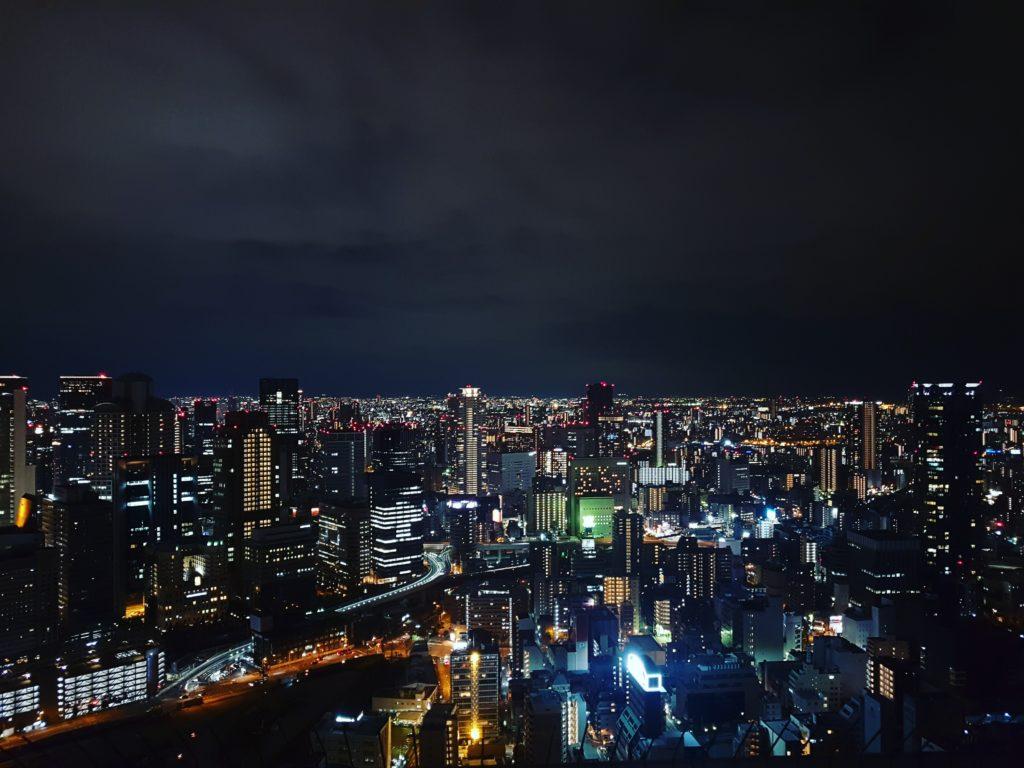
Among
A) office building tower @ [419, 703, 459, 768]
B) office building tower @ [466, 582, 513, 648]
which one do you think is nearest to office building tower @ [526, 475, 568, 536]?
office building tower @ [466, 582, 513, 648]

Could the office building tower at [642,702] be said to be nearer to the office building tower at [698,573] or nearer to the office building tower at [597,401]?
the office building tower at [698,573]

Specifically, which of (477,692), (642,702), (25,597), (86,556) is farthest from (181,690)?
(642,702)

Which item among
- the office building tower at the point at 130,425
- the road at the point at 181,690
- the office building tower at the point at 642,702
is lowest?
the road at the point at 181,690

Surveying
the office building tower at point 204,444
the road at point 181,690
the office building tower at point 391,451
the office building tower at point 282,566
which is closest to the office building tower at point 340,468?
the office building tower at point 391,451

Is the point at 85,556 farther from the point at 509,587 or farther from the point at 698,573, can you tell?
the point at 698,573

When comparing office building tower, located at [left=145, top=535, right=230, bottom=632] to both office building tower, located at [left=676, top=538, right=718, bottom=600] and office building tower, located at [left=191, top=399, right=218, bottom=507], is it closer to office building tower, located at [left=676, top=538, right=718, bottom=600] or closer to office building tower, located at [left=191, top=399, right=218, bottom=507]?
office building tower, located at [left=191, top=399, right=218, bottom=507]

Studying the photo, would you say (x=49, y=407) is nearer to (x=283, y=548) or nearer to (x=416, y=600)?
(x=283, y=548)
